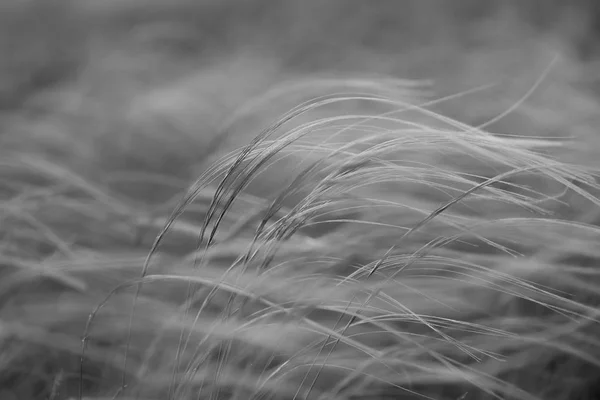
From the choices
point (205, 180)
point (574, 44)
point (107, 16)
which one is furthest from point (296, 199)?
point (107, 16)

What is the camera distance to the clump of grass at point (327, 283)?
43 cm

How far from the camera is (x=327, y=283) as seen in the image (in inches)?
21.1

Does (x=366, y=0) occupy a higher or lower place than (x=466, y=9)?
higher

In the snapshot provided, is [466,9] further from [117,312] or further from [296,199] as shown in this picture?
[117,312]

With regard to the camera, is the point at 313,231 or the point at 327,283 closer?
the point at 327,283

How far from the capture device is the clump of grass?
1.40ft

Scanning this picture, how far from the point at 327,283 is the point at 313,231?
0.19 meters

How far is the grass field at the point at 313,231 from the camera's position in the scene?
434 mm

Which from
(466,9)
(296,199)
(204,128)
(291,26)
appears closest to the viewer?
(296,199)

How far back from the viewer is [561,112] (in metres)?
0.68

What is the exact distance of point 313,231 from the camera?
2.37ft

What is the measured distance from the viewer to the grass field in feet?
1.42

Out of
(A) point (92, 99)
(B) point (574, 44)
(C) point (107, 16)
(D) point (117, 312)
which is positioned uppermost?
(C) point (107, 16)

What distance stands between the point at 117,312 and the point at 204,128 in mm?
393
